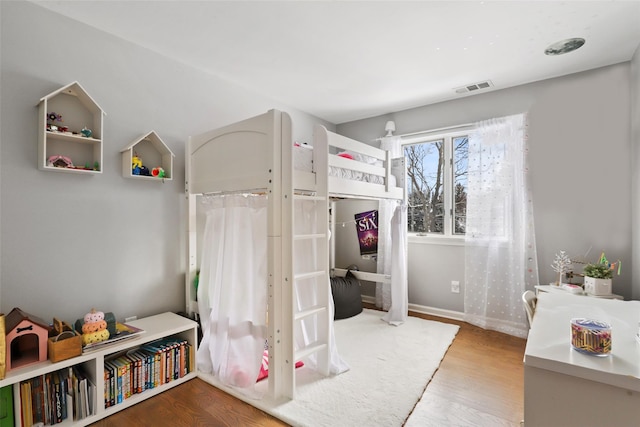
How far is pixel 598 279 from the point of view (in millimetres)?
2361

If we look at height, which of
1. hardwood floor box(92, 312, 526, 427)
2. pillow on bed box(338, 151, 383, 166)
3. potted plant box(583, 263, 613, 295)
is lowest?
hardwood floor box(92, 312, 526, 427)

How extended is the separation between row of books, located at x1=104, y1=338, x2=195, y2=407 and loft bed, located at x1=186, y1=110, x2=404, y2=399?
0.97 feet

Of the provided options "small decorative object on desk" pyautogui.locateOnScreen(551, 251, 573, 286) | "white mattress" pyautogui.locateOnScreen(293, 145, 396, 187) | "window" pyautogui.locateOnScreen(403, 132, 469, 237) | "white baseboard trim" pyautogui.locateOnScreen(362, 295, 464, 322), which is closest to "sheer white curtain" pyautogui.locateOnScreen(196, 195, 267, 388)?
"white mattress" pyautogui.locateOnScreen(293, 145, 396, 187)

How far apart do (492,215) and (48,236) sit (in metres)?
3.78

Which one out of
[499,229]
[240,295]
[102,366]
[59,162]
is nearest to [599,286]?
[499,229]

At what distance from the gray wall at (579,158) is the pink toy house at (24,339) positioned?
397 cm

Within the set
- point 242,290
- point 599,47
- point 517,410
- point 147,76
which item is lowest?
point 517,410

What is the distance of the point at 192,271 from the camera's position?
2.57 m

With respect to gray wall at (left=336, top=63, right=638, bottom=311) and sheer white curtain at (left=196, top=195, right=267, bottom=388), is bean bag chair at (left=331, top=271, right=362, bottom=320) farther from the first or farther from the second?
gray wall at (left=336, top=63, right=638, bottom=311)

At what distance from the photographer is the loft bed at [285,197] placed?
6.36 feet

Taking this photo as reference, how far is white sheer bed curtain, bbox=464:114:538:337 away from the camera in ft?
9.93

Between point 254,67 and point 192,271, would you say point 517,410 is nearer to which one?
point 192,271

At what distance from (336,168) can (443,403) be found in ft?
5.88

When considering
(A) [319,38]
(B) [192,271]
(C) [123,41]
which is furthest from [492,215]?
(C) [123,41]
